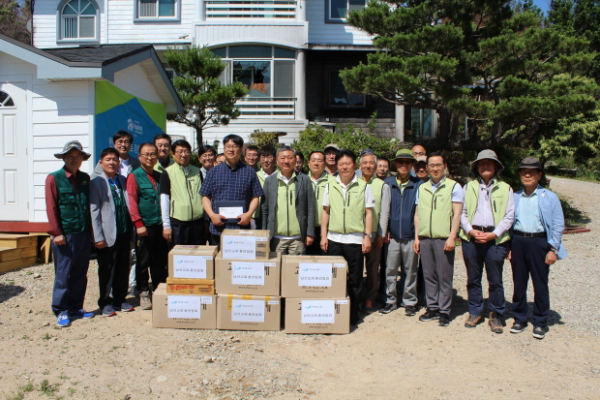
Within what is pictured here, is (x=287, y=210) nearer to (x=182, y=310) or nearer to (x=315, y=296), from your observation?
(x=315, y=296)

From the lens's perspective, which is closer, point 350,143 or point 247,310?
point 247,310

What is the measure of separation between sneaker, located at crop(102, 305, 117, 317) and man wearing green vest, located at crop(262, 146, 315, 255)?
6.29 ft

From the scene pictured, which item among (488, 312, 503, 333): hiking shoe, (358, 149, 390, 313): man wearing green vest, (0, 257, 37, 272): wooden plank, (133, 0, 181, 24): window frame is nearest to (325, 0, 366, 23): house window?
(133, 0, 181, 24): window frame

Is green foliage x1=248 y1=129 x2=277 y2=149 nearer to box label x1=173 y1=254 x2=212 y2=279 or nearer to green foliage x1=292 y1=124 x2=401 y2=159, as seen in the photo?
green foliage x1=292 y1=124 x2=401 y2=159

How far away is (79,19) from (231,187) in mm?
14865

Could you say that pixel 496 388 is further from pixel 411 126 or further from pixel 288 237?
pixel 411 126

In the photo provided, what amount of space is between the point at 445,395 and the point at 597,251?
708cm

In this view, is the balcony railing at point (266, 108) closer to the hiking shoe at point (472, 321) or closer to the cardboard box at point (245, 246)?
the cardboard box at point (245, 246)

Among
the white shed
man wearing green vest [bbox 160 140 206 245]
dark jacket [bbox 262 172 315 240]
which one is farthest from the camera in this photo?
the white shed

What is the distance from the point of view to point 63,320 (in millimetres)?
5000

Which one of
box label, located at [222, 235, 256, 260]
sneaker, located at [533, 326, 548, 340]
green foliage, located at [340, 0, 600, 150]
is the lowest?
sneaker, located at [533, 326, 548, 340]

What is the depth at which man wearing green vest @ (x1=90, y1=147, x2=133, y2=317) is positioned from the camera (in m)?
5.18

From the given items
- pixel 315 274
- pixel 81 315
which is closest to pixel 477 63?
pixel 315 274

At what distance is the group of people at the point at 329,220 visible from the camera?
4.98m
